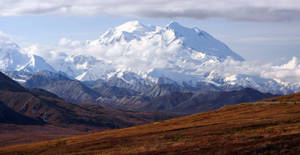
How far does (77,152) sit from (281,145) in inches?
1272

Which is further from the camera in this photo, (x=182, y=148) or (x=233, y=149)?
(x=182, y=148)

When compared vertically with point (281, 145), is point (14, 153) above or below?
below

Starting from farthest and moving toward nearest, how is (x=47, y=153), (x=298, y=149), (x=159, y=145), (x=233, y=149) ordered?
(x=47, y=153) → (x=159, y=145) → (x=233, y=149) → (x=298, y=149)

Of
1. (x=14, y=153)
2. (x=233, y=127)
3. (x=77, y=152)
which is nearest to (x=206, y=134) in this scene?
(x=233, y=127)

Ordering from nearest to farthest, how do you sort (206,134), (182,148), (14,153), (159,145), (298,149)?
(298,149) < (182,148) < (159,145) < (206,134) < (14,153)

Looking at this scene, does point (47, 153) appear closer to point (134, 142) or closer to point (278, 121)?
point (134, 142)

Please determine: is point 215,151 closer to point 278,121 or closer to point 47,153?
point 278,121

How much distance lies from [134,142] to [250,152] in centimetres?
2685

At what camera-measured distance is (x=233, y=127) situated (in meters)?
62.6

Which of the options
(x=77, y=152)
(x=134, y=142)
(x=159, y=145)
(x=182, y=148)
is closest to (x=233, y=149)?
(x=182, y=148)

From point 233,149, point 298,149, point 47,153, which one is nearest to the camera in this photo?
point 298,149

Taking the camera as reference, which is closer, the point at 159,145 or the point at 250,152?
the point at 250,152

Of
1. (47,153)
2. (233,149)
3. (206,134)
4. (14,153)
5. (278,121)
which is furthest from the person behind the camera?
(14,153)

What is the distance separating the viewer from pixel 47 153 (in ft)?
227
